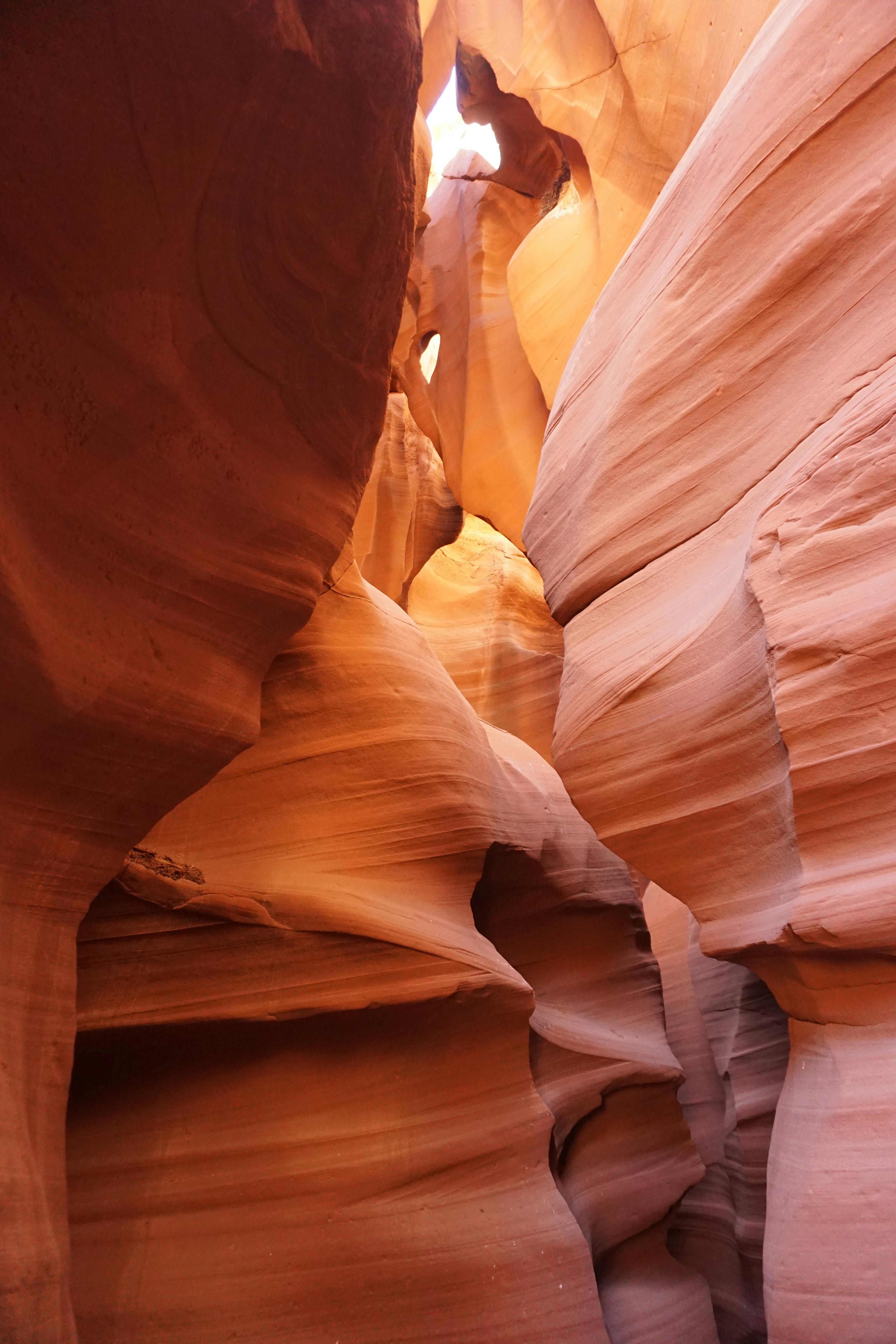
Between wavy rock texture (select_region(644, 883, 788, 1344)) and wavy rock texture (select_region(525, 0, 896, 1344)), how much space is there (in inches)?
71.7

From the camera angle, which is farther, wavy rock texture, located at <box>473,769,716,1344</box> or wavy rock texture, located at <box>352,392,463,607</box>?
wavy rock texture, located at <box>352,392,463,607</box>

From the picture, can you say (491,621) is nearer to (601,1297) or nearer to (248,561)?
(601,1297)

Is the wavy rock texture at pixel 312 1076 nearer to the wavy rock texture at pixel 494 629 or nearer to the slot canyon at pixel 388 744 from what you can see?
A: the slot canyon at pixel 388 744

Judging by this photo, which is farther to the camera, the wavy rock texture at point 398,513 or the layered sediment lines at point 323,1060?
the wavy rock texture at point 398,513

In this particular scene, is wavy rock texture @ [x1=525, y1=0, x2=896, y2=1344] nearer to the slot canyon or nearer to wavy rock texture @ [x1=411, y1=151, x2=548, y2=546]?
the slot canyon

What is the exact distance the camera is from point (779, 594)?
9.40ft

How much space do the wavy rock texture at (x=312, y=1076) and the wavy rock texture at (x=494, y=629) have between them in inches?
157

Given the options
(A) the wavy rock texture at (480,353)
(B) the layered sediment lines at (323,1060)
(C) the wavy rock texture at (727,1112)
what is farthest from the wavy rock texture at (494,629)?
(B) the layered sediment lines at (323,1060)

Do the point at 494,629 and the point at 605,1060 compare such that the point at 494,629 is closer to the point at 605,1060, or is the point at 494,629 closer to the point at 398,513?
the point at 398,513

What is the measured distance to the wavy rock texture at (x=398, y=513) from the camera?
336 inches

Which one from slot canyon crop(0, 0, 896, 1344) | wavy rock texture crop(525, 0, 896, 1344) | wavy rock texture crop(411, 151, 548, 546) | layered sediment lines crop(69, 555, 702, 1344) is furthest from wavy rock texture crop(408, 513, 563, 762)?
wavy rock texture crop(525, 0, 896, 1344)

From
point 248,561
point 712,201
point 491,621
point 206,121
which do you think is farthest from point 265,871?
point 491,621

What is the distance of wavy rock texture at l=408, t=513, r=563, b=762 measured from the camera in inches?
335

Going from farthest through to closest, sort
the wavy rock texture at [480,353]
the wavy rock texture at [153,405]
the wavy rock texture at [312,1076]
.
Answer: the wavy rock texture at [480,353]
the wavy rock texture at [312,1076]
the wavy rock texture at [153,405]
